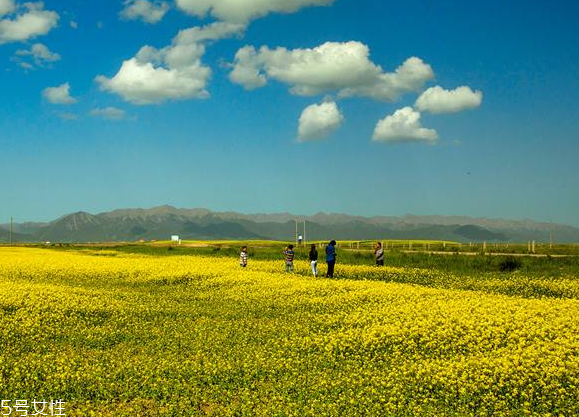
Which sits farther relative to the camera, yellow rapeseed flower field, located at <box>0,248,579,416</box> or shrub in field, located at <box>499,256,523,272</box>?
shrub in field, located at <box>499,256,523,272</box>

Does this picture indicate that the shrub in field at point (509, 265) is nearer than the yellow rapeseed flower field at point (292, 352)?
No

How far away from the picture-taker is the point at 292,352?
17.3m

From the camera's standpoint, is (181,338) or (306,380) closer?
(306,380)

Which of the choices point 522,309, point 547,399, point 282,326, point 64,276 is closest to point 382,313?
point 282,326

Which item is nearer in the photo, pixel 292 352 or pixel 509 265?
pixel 292 352

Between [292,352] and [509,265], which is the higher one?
[509,265]

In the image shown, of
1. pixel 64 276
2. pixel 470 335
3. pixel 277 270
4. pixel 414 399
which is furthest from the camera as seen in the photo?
pixel 277 270

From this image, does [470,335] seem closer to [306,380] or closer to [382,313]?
[382,313]

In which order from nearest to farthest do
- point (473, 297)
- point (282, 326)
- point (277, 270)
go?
point (282, 326) < point (473, 297) < point (277, 270)

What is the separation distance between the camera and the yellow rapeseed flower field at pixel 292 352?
13258mm

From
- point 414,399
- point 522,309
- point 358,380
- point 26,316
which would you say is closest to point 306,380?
point 358,380

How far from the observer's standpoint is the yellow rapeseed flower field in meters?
13.3

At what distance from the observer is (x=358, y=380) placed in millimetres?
14891

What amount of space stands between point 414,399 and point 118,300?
746 inches
